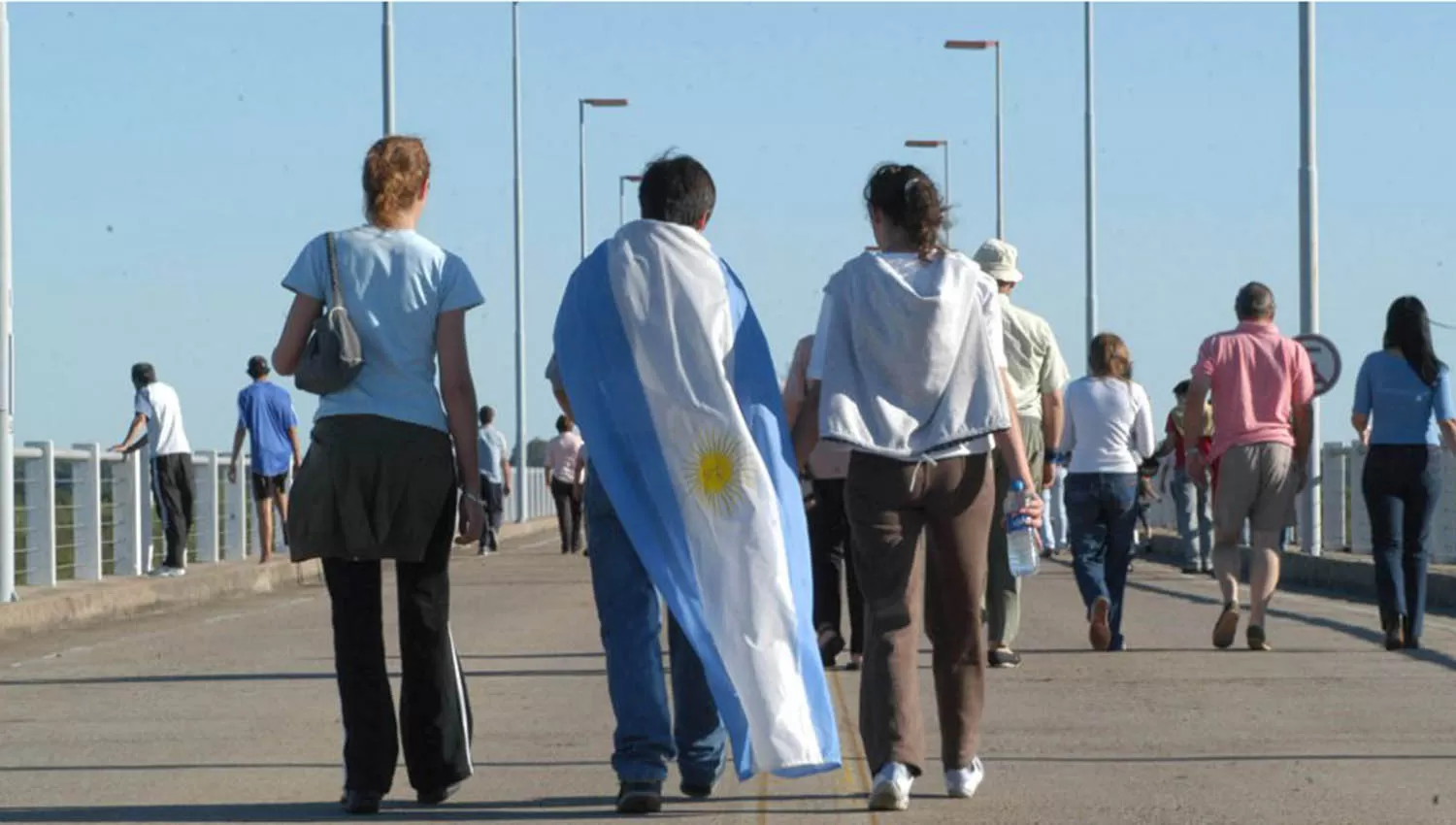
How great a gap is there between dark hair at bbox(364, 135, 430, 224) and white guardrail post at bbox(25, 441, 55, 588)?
13.7 meters

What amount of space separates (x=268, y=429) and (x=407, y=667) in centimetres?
1800

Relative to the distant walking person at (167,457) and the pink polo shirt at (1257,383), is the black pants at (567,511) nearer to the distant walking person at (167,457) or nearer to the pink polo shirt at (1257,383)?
the distant walking person at (167,457)

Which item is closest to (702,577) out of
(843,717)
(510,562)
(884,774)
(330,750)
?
(884,774)

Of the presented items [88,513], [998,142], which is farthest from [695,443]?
[998,142]

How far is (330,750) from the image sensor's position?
9.80 metres

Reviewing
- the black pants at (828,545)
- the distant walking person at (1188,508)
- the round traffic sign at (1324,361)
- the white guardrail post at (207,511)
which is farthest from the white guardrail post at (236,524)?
the black pants at (828,545)

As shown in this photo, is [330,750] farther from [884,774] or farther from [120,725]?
[884,774]

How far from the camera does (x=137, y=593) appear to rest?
21016 millimetres

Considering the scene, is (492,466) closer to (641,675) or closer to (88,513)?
(88,513)

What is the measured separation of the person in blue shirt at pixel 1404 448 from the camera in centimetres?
1481

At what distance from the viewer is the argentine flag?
796 centimetres

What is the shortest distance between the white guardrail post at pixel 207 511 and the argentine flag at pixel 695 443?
66.0ft

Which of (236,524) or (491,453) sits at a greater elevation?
(491,453)

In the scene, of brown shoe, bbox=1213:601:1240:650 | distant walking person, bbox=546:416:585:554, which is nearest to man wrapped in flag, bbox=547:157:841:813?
brown shoe, bbox=1213:601:1240:650
